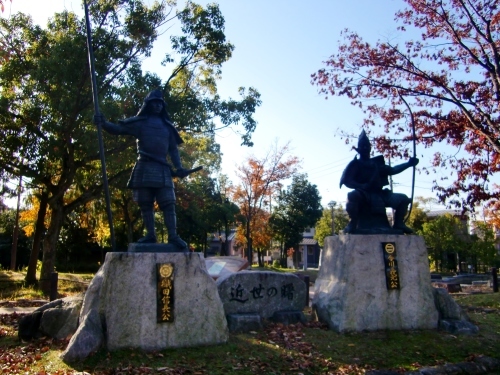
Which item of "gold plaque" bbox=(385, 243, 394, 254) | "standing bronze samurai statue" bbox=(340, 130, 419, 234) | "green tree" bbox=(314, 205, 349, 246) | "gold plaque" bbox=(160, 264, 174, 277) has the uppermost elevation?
"green tree" bbox=(314, 205, 349, 246)

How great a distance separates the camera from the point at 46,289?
14.6 meters

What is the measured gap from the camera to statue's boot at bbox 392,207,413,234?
25.9 feet

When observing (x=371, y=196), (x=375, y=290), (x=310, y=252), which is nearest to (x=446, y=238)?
(x=310, y=252)

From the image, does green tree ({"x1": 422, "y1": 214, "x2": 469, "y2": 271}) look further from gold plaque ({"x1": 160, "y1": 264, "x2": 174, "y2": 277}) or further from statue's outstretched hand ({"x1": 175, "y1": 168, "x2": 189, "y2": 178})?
gold plaque ({"x1": 160, "y1": 264, "x2": 174, "y2": 277})

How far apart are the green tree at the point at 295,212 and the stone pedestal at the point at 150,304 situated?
28559 millimetres

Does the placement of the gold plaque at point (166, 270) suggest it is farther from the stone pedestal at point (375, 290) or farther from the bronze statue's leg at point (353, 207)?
the bronze statue's leg at point (353, 207)

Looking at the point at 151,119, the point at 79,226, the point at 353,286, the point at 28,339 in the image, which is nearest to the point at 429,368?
the point at 353,286

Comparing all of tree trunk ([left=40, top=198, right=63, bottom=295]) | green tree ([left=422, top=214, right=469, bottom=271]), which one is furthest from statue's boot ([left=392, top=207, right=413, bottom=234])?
green tree ([left=422, top=214, right=469, bottom=271])

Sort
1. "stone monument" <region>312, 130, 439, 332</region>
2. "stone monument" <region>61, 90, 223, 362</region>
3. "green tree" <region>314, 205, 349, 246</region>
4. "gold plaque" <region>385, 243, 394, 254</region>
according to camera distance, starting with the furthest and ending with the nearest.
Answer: "green tree" <region>314, 205, 349, 246</region>, "gold plaque" <region>385, 243, 394, 254</region>, "stone monument" <region>312, 130, 439, 332</region>, "stone monument" <region>61, 90, 223, 362</region>

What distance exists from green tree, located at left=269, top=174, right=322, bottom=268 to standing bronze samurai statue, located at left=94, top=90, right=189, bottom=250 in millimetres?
28320

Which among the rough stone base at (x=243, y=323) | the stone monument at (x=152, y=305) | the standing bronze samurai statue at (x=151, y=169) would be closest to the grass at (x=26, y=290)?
the rough stone base at (x=243, y=323)

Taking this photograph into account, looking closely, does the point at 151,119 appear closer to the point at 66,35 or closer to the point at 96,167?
the point at 66,35

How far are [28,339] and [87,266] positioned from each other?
2341 cm

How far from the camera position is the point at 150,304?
5910mm
